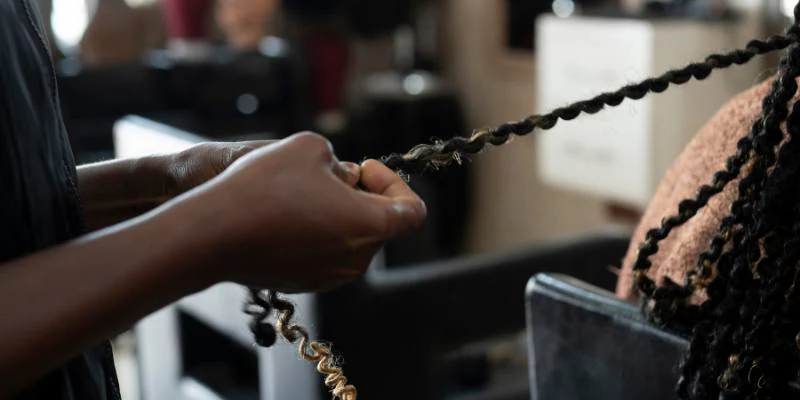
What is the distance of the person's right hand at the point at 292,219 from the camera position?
0.46 metres

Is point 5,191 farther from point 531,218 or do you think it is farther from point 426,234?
point 531,218

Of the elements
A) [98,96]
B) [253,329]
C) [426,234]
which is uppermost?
[253,329]

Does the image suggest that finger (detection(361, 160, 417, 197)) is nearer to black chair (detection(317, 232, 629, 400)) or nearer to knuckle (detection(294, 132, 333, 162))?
knuckle (detection(294, 132, 333, 162))

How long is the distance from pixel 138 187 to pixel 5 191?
0.40 ft

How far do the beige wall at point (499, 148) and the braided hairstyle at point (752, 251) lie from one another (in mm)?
2299

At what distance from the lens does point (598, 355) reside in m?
0.78

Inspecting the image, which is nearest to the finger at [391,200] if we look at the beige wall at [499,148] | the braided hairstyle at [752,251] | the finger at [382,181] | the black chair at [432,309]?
the finger at [382,181]

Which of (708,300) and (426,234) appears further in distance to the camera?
(426,234)

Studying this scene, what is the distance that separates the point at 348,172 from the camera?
0.51 metres

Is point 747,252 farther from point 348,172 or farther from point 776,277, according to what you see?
point 348,172

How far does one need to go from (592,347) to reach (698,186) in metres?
0.14

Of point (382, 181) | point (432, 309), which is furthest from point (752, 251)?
point (432, 309)

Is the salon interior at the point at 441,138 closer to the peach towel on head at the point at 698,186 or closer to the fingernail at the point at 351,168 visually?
the peach towel on head at the point at 698,186

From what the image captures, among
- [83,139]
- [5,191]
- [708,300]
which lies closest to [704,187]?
[708,300]
